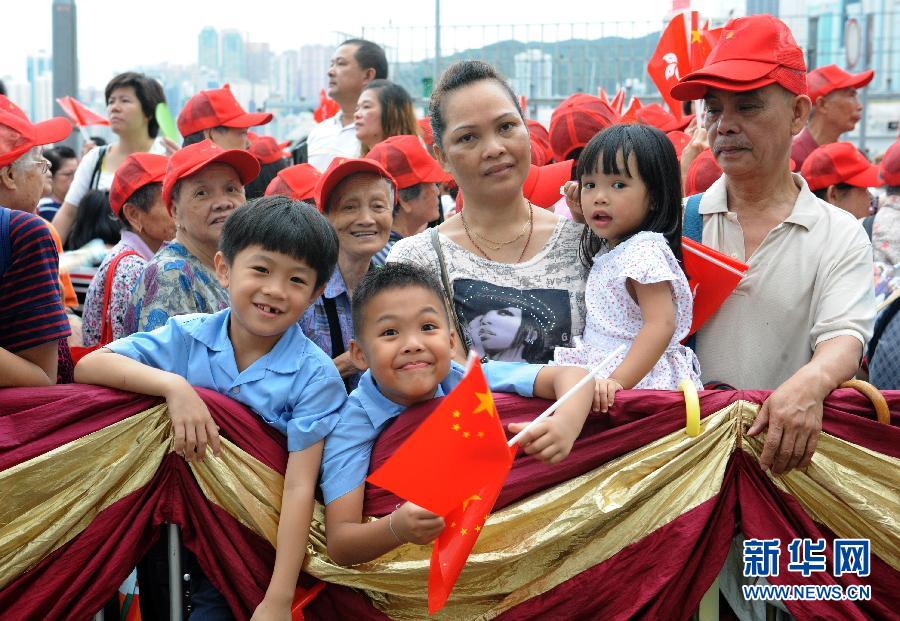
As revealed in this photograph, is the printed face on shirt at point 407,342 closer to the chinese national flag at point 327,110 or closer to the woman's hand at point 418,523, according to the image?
the woman's hand at point 418,523

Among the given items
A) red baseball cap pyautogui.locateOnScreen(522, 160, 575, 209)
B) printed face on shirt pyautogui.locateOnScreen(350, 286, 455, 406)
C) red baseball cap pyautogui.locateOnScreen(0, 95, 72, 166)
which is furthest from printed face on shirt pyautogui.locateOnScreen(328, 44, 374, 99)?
printed face on shirt pyautogui.locateOnScreen(350, 286, 455, 406)

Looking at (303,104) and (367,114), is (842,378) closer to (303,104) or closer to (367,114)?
(367,114)

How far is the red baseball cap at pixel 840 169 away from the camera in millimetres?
6395

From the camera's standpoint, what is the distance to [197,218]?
12.7 feet

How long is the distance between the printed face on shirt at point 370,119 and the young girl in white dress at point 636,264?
308cm

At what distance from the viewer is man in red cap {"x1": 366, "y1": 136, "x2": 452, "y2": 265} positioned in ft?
16.5

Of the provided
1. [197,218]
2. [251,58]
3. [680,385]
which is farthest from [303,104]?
[680,385]

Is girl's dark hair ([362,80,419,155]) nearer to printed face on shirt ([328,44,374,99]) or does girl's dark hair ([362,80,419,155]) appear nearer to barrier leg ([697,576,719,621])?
printed face on shirt ([328,44,374,99])

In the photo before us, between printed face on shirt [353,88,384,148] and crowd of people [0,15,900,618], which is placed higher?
printed face on shirt [353,88,384,148]

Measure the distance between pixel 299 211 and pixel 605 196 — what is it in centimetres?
95

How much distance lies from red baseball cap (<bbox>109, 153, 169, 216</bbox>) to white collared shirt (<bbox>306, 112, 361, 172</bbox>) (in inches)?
88.9

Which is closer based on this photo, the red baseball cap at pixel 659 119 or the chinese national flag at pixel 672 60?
the chinese national flag at pixel 672 60

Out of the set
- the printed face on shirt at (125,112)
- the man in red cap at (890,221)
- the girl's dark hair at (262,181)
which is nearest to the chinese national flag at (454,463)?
the girl's dark hair at (262,181)

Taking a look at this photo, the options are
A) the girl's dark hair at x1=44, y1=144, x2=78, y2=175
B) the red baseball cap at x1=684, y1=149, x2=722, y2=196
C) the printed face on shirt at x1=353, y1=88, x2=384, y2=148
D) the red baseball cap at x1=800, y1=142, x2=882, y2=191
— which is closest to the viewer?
the red baseball cap at x1=684, y1=149, x2=722, y2=196
